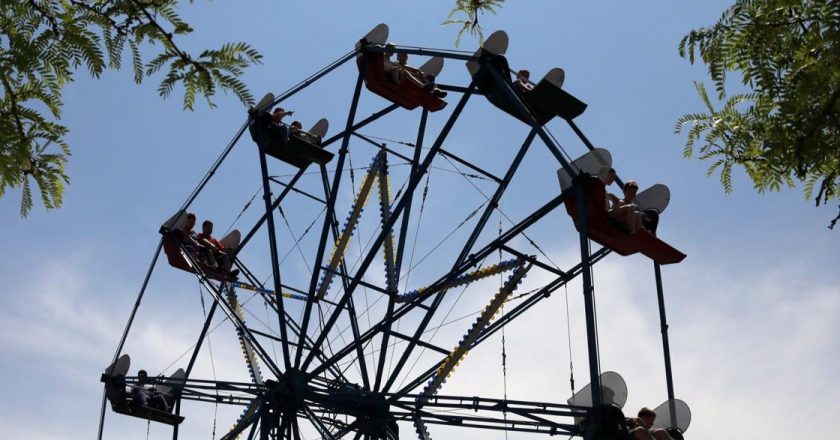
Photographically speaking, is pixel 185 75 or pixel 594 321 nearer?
pixel 185 75

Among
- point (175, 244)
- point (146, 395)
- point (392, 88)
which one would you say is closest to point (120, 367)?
point (146, 395)

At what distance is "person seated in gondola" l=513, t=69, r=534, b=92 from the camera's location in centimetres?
2100

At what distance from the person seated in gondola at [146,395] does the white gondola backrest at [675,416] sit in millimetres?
9920

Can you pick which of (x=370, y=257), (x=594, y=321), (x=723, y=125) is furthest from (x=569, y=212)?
(x=723, y=125)

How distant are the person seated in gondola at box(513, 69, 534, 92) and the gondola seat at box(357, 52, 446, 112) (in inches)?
74.4

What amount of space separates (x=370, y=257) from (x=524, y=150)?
11.2ft

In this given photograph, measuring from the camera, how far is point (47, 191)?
24.5 feet

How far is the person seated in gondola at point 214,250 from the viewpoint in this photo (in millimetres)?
23719

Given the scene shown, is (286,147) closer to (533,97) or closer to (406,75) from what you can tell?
(406,75)

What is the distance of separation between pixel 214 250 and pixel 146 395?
329 cm

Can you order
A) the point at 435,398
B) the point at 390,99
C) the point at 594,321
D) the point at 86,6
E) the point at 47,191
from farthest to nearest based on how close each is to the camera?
the point at 390,99 → the point at 435,398 → the point at 594,321 → the point at 47,191 → the point at 86,6

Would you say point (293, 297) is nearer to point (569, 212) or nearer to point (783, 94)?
point (569, 212)

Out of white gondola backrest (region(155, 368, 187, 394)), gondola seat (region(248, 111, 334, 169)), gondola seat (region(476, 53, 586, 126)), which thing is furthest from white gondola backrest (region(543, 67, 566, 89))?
white gondola backrest (region(155, 368, 187, 394))

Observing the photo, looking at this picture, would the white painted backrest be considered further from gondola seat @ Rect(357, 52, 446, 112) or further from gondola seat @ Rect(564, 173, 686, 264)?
gondola seat @ Rect(357, 52, 446, 112)
